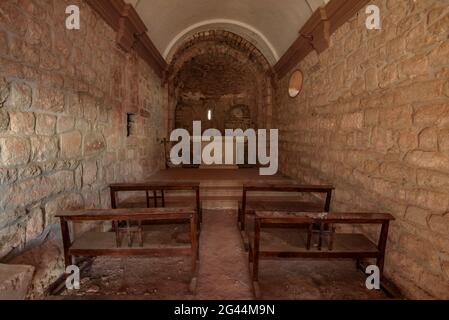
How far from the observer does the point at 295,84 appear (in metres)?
5.17

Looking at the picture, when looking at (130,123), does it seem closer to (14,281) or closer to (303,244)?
(14,281)

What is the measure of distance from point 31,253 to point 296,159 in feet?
14.6

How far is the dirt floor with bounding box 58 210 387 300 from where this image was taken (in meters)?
2.15

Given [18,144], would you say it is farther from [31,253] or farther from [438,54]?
[438,54]

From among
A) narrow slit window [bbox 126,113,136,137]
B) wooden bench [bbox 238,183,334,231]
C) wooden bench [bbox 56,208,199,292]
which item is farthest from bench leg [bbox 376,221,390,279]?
narrow slit window [bbox 126,113,136,137]

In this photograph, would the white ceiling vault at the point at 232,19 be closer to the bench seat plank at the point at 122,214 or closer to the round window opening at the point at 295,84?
the round window opening at the point at 295,84

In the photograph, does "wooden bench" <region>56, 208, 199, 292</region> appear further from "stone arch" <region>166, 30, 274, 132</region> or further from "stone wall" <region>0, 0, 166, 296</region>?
"stone arch" <region>166, 30, 274, 132</region>

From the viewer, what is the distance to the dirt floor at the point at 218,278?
84.8 inches

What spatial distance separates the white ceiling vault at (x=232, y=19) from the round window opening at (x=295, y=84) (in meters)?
0.68

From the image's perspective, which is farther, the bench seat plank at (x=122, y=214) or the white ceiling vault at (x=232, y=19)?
the white ceiling vault at (x=232, y=19)

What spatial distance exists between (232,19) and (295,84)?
2723 mm

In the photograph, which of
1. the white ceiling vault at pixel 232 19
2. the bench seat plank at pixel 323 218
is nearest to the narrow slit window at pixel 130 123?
the white ceiling vault at pixel 232 19

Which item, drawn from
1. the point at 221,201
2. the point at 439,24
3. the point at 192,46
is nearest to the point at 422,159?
the point at 439,24

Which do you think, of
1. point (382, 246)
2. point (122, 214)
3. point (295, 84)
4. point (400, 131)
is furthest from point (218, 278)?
point (295, 84)
